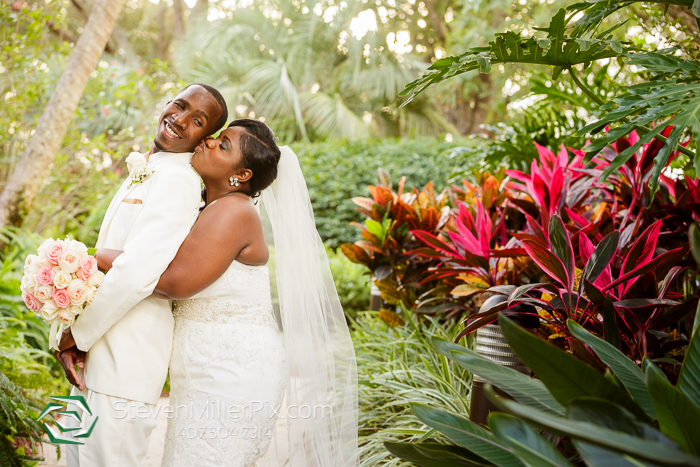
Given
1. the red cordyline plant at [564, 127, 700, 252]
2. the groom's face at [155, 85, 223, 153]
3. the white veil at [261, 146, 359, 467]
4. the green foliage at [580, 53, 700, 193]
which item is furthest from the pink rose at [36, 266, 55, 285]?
the red cordyline plant at [564, 127, 700, 252]

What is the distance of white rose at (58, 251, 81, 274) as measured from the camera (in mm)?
1846

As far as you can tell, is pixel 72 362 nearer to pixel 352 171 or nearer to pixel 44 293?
pixel 44 293

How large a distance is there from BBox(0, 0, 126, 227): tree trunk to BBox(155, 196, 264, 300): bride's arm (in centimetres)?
277

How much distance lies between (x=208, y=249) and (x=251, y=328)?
1.25 ft


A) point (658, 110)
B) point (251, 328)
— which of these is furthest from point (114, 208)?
point (658, 110)

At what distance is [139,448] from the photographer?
77.8 inches

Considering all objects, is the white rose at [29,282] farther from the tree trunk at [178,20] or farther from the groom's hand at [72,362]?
the tree trunk at [178,20]

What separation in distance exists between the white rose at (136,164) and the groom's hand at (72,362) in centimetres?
75

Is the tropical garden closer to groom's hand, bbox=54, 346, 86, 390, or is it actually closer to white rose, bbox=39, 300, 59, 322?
groom's hand, bbox=54, 346, 86, 390

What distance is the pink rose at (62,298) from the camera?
1.83m

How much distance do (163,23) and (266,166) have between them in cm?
1703

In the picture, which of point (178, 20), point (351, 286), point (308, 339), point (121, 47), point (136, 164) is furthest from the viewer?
point (121, 47)

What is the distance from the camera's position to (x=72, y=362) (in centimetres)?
206

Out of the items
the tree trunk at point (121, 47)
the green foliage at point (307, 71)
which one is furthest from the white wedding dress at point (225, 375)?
the tree trunk at point (121, 47)
